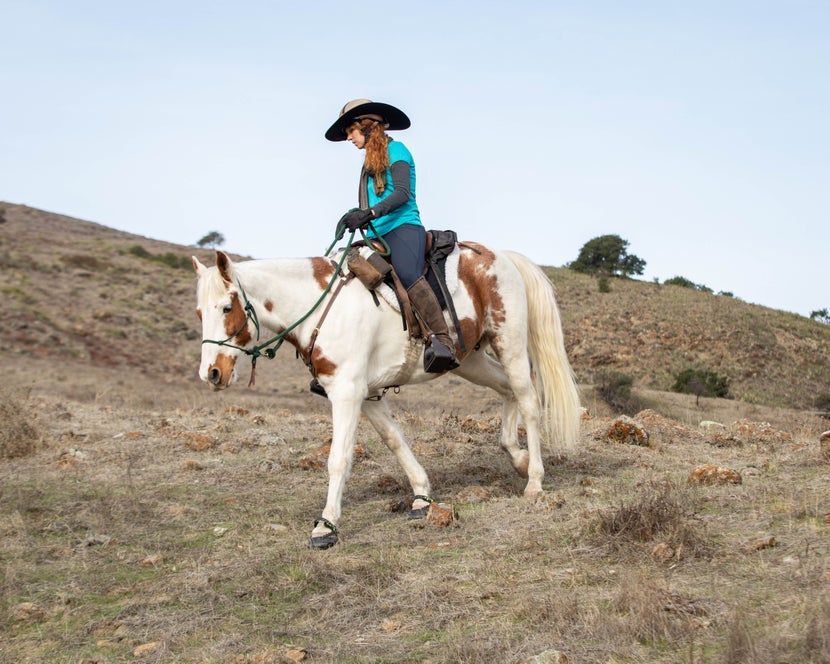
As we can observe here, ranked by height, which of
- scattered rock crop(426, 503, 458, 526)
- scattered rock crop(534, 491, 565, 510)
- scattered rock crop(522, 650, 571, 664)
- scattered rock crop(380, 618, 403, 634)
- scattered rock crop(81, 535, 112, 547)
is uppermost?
scattered rock crop(534, 491, 565, 510)

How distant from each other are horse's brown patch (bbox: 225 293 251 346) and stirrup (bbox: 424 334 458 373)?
1459mm

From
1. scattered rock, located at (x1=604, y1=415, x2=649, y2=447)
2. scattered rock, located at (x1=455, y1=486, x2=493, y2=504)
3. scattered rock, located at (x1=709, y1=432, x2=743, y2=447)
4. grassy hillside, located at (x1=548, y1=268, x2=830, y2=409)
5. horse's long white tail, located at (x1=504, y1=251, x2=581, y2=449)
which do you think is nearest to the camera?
scattered rock, located at (x1=455, y1=486, x2=493, y2=504)

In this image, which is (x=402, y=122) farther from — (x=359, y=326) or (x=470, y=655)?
(x=470, y=655)

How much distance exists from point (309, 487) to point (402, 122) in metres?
3.63

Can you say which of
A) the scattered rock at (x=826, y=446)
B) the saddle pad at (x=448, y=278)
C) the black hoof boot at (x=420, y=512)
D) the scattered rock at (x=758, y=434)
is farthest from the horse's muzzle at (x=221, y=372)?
the scattered rock at (x=758, y=434)

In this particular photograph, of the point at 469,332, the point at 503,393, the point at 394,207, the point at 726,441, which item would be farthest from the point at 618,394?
the point at 394,207

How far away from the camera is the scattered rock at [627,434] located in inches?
366

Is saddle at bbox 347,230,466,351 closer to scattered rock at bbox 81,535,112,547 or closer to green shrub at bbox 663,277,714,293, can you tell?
scattered rock at bbox 81,535,112,547

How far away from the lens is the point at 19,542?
6.22 metres

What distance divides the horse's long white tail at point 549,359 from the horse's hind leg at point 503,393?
29cm

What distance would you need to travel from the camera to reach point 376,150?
6637mm

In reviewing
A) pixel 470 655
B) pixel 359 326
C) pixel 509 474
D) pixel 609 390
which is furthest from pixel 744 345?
pixel 470 655

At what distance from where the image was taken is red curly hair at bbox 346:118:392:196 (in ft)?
21.8

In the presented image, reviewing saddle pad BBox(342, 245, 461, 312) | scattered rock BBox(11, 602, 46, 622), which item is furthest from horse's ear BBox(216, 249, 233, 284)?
scattered rock BBox(11, 602, 46, 622)
